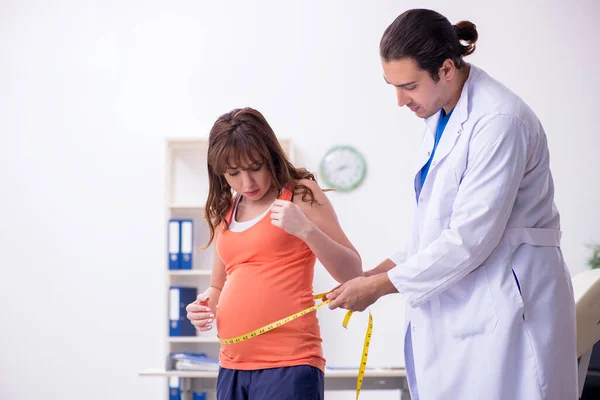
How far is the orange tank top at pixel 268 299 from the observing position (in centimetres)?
192

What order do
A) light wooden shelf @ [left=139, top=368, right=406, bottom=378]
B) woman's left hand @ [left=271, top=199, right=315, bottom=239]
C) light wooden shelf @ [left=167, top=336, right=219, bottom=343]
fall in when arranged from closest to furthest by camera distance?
woman's left hand @ [left=271, top=199, right=315, bottom=239]
light wooden shelf @ [left=139, top=368, right=406, bottom=378]
light wooden shelf @ [left=167, top=336, right=219, bottom=343]

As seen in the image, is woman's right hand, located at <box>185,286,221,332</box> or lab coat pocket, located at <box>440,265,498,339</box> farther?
woman's right hand, located at <box>185,286,221,332</box>

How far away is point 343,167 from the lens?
5039mm

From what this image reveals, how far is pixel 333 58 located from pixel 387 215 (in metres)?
1.15

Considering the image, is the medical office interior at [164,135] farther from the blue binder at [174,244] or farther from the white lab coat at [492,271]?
the white lab coat at [492,271]

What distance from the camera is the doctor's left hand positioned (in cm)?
183

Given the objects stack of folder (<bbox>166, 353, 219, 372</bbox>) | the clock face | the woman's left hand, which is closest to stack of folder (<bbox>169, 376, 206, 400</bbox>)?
stack of folder (<bbox>166, 353, 219, 372</bbox>)

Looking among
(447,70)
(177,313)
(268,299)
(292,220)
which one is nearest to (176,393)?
(177,313)

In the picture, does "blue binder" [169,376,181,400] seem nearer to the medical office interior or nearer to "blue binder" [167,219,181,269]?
the medical office interior

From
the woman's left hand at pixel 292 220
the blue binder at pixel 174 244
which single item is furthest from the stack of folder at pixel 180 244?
the woman's left hand at pixel 292 220

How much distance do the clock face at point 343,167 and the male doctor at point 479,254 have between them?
317 cm

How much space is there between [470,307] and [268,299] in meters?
0.53

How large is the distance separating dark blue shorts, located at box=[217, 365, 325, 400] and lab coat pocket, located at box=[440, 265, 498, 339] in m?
→ 0.39

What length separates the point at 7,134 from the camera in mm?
5168
